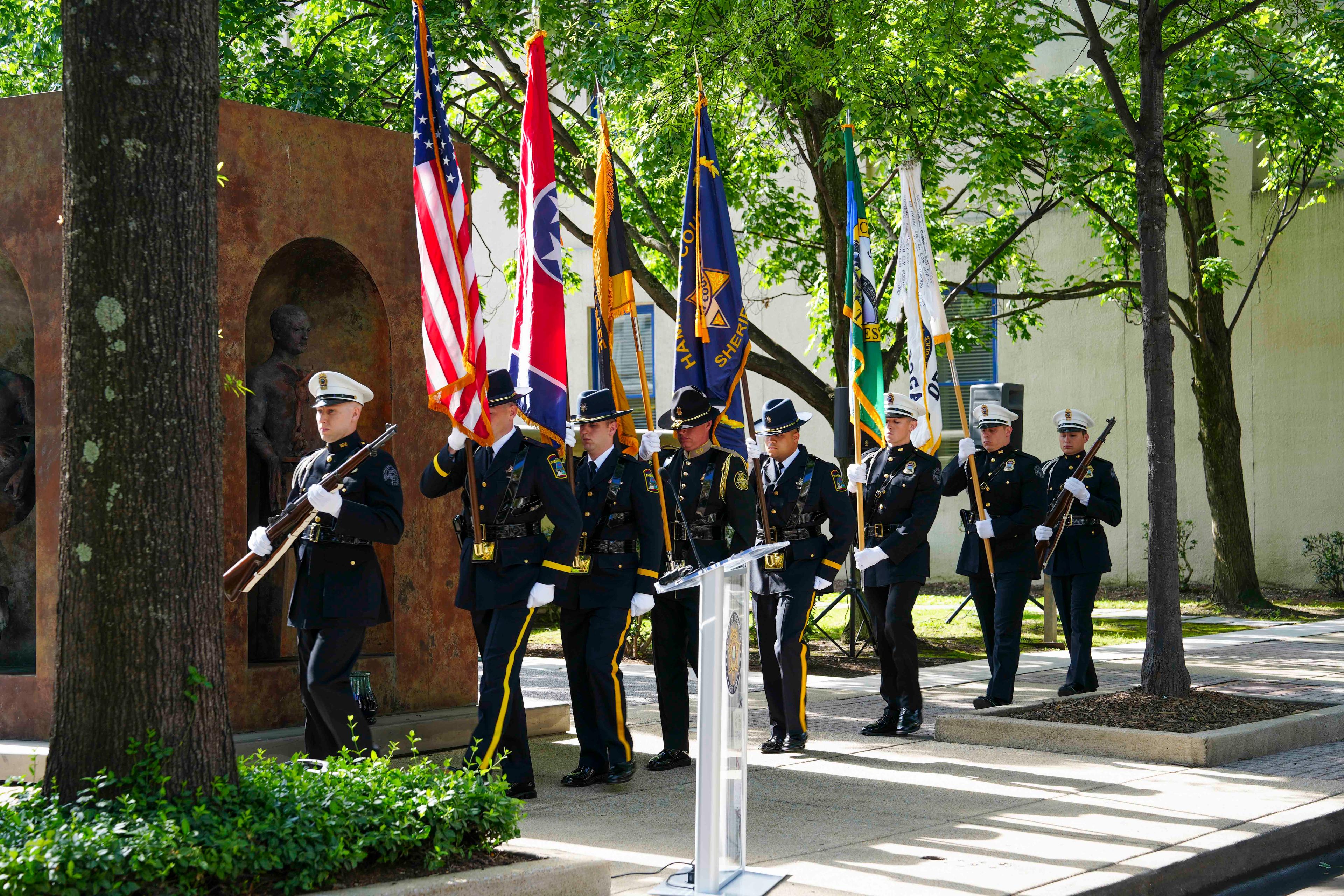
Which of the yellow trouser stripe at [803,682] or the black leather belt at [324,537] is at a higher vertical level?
the black leather belt at [324,537]

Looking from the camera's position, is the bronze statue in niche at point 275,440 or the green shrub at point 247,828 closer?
the green shrub at point 247,828

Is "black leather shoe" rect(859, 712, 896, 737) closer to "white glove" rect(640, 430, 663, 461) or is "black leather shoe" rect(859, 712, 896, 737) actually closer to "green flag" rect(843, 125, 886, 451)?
"green flag" rect(843, 125, 886, 451)

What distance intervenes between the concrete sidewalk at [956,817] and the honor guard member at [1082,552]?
1.27 m

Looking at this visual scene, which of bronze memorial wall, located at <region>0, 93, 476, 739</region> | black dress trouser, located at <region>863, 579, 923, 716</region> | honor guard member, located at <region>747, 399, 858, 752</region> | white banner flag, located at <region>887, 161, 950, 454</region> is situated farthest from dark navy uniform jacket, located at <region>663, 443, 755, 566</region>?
white banner flag, located at <region>887, 161, 950, 454</region>

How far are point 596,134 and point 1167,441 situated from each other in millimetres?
7184

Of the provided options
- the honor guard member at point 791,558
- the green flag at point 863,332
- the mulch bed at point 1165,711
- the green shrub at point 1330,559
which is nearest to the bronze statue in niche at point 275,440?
the honor guard member at point 791,558

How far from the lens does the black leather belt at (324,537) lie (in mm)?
6836

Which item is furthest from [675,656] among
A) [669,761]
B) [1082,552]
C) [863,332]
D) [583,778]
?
[1082,552]

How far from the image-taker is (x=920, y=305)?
10617 millimetres

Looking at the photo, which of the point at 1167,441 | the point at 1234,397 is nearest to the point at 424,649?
the point at 1167,441

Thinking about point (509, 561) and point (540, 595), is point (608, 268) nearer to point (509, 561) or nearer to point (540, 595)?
point (509, 561)

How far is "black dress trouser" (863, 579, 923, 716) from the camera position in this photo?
903cm

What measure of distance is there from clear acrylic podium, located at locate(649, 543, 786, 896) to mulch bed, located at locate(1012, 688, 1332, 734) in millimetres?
4095

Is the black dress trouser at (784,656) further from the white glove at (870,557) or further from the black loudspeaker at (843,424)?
the black loudspeaker at (843,424)
